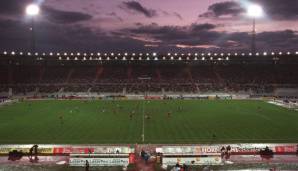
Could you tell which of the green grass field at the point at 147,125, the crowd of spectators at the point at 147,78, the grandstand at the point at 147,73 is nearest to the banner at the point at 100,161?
the green grass field at the point at 147,125

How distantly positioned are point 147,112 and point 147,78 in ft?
156

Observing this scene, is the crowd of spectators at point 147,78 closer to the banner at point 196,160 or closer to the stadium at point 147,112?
the stadium at point 147,112

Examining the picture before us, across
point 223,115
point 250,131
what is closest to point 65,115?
point 223,115

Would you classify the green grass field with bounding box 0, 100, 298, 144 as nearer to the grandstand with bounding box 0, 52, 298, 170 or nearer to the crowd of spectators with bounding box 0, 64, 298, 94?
the grandstand with bounding box 0, 52, 298, 170

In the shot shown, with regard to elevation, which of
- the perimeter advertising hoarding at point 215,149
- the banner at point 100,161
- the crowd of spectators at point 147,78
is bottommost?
the banner at point 100,161

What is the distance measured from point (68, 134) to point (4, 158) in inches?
425

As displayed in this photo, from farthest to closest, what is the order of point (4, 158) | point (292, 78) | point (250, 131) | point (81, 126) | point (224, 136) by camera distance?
point (292, 78) < point (81, 126) < point (250, 131) < point (224, 136) < point (4, 158)

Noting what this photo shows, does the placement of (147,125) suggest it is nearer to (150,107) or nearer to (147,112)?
(147,112)

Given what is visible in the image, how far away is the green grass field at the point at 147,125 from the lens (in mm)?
39219

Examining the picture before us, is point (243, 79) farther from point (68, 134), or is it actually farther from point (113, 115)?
point (68, 134)

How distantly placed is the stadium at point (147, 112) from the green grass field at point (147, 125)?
117 mm

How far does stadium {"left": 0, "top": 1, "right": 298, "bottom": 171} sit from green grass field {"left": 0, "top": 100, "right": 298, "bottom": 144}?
0.38ft

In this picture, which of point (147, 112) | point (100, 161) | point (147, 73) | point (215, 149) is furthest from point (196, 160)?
point (147, 73)

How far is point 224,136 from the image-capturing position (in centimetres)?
4044
